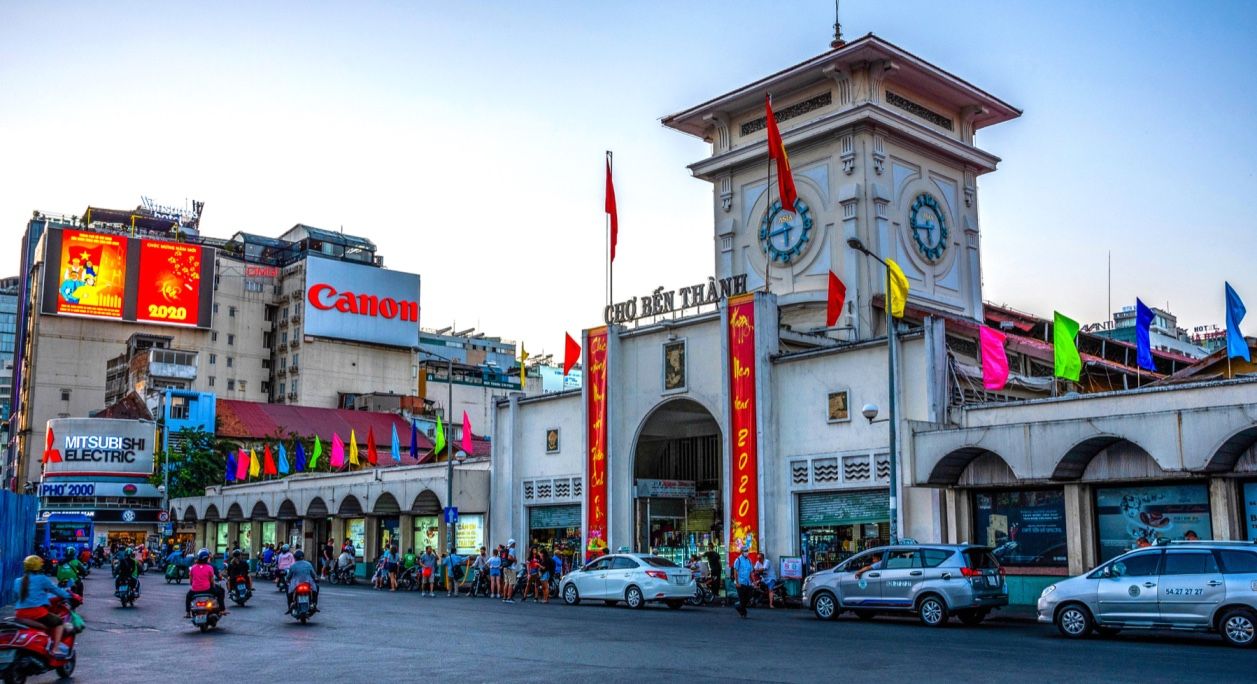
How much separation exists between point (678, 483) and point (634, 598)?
29.5ft

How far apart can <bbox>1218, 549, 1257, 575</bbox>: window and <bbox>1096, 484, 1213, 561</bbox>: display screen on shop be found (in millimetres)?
5672

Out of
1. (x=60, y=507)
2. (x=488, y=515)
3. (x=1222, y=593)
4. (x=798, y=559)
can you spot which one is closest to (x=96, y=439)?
→ (x=60, y=507)

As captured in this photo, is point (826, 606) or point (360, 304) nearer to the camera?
point (826, 606)

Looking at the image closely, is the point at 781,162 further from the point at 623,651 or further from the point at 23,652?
the point at 23,652

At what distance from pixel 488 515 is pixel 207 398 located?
57487 mm

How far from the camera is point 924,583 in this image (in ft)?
73.6

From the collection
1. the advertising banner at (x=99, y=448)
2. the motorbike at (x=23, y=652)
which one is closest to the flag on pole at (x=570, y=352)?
the motorbike at (x=23, y=652)

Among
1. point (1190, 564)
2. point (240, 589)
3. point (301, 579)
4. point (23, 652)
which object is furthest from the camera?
point (240, 589)

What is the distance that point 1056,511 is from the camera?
26.4m

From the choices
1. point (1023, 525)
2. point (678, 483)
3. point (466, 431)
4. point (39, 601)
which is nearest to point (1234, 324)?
point (1023, 525)

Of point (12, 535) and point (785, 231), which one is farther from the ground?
point (785, 231)

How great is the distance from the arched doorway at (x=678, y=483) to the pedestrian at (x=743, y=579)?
23.8 ft

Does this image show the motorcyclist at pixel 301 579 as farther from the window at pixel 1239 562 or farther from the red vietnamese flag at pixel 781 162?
the red vietnamese flag at pixel 781 162

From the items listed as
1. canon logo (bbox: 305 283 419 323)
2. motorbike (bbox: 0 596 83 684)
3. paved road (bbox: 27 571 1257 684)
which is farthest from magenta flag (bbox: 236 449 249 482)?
motorbike (bbox: 0 596 83 684)
